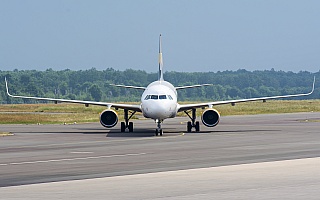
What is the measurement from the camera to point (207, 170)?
872 inches

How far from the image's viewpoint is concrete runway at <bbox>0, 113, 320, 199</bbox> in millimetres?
17312

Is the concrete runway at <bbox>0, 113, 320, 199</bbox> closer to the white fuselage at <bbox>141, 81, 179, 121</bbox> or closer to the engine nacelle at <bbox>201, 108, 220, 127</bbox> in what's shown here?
the white fuselage at <bbox>141, 81, 179, 121</bbox>

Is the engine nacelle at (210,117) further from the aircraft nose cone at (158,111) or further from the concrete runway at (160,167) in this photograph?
the concrete runway at (160,167)

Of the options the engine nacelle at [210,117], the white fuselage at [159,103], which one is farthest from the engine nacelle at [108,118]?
the engine nacelle at [210,117]

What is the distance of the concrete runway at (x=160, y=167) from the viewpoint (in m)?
17.3

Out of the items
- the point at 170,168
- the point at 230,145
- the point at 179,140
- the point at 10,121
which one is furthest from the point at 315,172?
the point at 10,121

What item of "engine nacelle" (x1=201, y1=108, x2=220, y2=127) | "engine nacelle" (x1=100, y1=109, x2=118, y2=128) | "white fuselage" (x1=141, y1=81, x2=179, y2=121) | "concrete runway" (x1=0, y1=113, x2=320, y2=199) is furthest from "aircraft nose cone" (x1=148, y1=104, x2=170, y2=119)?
"concrete runway" (x1=0, y1=113, x2=320, y2=199)

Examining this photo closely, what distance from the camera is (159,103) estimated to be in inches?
1754

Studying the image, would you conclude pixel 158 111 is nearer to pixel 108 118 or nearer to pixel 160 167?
pixel 108 118

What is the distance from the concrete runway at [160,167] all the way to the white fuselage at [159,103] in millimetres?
5235

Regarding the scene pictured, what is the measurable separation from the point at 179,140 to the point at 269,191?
72.6 ft

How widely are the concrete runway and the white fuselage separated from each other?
5235 mm

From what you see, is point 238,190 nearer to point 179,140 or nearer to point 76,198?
point 76,198

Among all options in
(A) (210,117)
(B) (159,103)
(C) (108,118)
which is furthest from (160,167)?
(C) (108,118)
